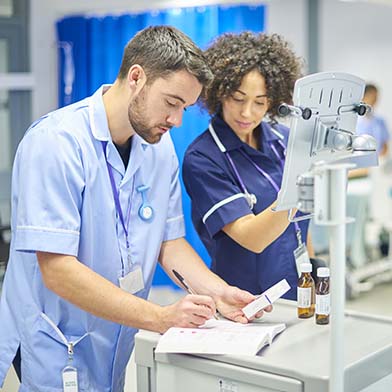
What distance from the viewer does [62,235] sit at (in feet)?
5.62

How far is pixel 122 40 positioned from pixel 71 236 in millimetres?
3844

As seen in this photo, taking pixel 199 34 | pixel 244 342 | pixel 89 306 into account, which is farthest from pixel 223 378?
pixel 199 34

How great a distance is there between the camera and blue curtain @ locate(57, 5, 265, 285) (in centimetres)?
471

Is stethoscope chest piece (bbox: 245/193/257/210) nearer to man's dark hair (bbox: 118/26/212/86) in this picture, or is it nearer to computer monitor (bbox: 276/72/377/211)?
man's dark hair (bbox: 118/26/212/86)

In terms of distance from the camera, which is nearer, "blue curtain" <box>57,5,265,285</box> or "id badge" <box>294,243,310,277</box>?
"id badge" <box>294,243,310,277</box>

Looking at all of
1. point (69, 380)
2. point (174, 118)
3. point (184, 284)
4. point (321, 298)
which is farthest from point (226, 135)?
point (69, 380)

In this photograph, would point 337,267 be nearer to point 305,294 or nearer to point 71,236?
point 305,294

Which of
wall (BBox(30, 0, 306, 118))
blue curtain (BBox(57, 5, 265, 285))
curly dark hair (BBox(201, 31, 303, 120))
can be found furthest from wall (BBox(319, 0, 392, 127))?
curly dark hair (BBox(201, 31, 303, 120))

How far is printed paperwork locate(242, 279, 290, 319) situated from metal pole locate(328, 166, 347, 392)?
1.27ft

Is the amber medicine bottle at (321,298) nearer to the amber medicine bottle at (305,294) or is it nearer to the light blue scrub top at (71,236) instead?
the amber medicine bottle at (305,294)

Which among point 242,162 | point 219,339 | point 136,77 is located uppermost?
point 136,77

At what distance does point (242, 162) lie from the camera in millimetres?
2197

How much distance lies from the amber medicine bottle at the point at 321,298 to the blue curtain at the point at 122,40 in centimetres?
288

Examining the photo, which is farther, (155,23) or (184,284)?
(155,23)
